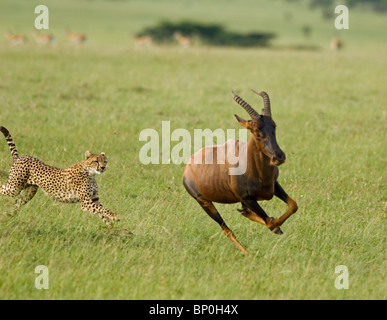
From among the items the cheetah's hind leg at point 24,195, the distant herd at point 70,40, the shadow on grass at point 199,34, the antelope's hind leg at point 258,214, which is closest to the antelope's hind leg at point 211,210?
the antelope's hind leg at point 258,214

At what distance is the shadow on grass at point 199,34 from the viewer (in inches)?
1769

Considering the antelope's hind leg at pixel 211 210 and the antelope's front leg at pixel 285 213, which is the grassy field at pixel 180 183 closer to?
the antelope's hind leg at pixel 211 210

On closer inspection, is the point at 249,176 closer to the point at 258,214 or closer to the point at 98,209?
the point at 258,214

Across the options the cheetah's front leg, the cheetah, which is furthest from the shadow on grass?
the cheetah's front leg

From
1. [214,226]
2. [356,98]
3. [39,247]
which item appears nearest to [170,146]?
[214,226]

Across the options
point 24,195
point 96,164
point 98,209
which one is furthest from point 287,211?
point 24,195

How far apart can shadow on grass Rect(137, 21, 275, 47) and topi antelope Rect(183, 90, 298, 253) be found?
37219 millimetres

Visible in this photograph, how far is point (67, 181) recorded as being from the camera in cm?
824

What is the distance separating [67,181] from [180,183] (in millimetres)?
2804

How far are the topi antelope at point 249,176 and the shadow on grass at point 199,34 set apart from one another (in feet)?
122

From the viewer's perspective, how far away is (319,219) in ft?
29.5
